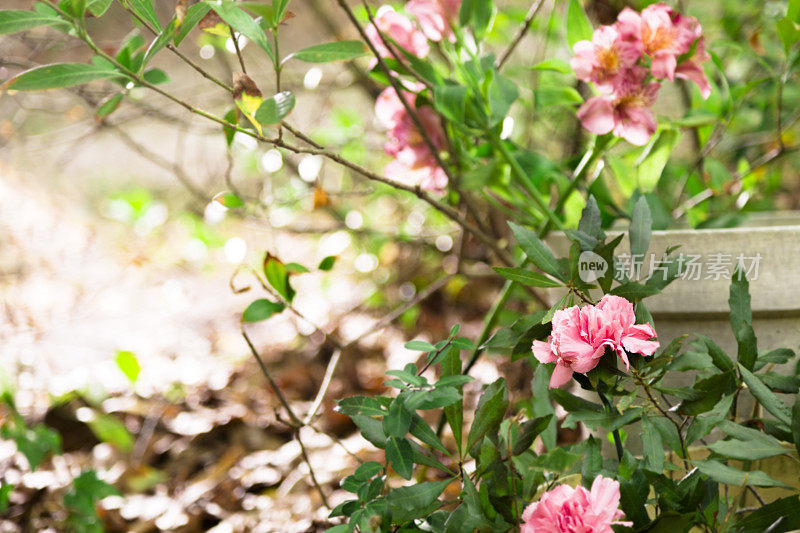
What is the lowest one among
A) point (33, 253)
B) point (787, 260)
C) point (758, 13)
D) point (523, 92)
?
point (33, 253)

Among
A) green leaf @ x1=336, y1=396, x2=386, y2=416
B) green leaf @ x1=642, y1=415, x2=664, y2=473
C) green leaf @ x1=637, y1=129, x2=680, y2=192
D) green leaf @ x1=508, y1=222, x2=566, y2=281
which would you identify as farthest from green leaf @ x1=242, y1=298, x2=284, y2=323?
green leaf @ x1=637, y1=129, x2=680, y2=192

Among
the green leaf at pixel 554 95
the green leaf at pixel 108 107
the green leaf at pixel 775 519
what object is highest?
the green leaf at pixel 108 107

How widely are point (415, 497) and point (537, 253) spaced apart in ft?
0.83

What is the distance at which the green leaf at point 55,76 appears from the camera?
58cm

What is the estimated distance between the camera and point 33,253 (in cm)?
193

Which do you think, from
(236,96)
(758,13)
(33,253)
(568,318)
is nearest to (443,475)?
(568,318)

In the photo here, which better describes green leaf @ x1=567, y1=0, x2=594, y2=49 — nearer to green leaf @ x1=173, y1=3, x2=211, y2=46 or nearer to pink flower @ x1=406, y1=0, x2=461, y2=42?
pink flower @ x1=406, y1=0, x2=461, y2=42

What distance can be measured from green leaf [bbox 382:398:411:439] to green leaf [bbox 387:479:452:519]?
2.1 inches

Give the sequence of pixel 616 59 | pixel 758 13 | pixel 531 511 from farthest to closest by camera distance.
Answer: pixel 758 13 < pixel 616 59 < pixel 531 511

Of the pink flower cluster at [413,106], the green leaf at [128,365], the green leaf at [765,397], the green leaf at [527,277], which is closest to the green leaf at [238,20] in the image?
the pink flower cluster at [413,106]

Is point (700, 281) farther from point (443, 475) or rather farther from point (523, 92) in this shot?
point (523, 92)

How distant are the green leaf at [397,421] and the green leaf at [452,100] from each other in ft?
1.15

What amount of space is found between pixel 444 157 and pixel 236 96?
41cm

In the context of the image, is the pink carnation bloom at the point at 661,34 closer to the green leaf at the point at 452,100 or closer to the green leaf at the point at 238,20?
the green leaf at the point at 452,100
